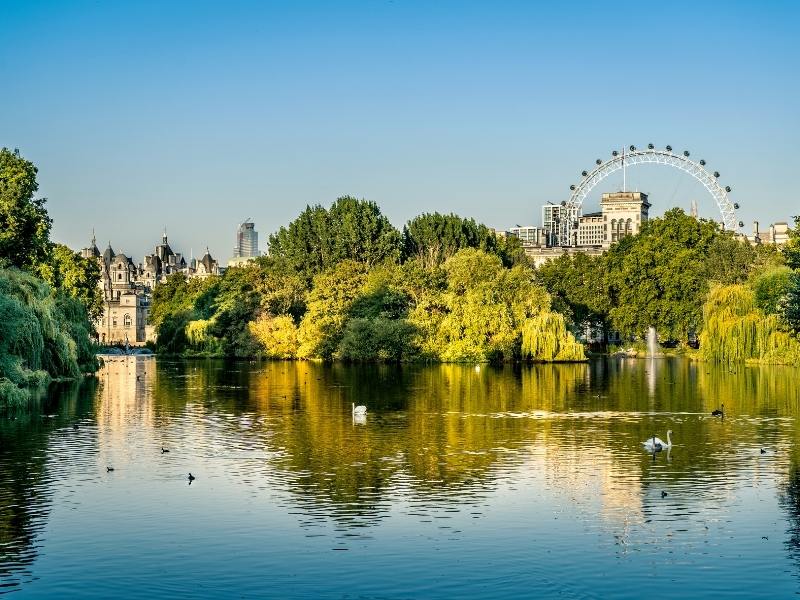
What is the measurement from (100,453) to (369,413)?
47.2 feet

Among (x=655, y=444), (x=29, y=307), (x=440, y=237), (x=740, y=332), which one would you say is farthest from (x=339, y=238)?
(x=655, y=444)

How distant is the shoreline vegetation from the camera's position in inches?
3044

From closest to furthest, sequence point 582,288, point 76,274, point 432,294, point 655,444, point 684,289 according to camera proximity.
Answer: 1. point 655,444
2. point 432,294
3. point 76,274
4. point 684,289
5. point 582,288

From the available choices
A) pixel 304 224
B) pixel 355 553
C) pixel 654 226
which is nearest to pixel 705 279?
pixel 654 226

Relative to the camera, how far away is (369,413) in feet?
159

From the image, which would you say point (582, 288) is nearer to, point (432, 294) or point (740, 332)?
point (432, 294)

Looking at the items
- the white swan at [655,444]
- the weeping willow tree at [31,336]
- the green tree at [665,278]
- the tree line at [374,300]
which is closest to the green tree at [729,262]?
the green tree at [665,278]

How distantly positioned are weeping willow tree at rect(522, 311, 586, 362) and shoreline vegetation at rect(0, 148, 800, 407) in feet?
0.33

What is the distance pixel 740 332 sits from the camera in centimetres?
8512

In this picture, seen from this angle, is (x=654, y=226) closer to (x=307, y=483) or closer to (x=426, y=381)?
(x=426, y=381)

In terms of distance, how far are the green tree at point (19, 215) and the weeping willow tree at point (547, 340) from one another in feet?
117

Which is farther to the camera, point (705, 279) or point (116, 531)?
point (705, 279)

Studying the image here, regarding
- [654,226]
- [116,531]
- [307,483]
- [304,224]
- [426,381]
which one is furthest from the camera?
[304,224]

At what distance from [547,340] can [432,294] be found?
35.1 ft
